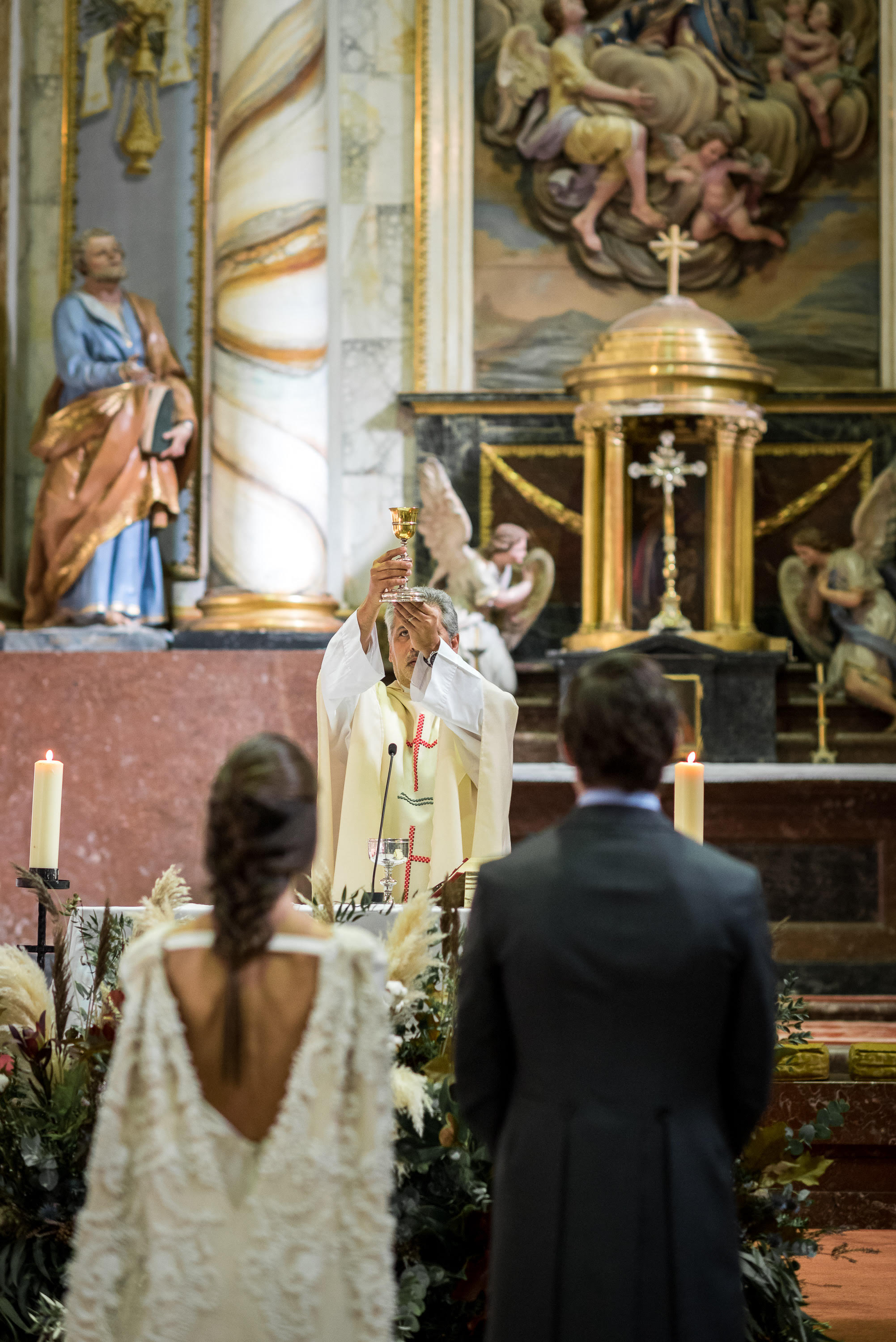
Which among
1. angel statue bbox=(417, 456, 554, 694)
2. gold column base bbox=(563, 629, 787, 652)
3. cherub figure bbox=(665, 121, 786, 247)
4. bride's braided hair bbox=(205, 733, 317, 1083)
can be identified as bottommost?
bride's braided hair bbox=(205, 733, 317, 1083)

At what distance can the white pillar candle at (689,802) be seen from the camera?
3463 millimetres

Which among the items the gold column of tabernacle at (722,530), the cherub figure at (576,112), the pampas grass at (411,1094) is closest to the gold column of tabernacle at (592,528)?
the gold column of tabernacle at (722,530)

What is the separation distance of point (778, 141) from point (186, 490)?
3754 mm

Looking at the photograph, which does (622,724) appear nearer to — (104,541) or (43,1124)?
(43,1124)

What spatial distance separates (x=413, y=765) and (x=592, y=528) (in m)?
3.99

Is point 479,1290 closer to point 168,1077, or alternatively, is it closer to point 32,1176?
point 32,1176

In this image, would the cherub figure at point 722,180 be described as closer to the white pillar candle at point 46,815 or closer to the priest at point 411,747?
the priest at point 411,747

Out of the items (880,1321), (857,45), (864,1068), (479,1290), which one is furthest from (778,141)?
(479,1290)

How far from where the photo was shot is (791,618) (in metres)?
8.62

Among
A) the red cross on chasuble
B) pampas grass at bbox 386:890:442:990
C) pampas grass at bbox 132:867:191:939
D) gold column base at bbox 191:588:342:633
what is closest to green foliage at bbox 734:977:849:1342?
pampas grass at bbox 386:890:442:990

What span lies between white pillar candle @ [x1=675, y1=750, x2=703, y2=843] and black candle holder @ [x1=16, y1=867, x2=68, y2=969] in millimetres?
1294

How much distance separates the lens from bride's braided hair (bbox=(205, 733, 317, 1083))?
219cm

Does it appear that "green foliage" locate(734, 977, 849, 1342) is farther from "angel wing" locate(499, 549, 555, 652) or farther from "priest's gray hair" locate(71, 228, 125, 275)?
"priest's gray hair" locate(71, 228, 125, 275)

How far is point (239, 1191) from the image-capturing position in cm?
221
